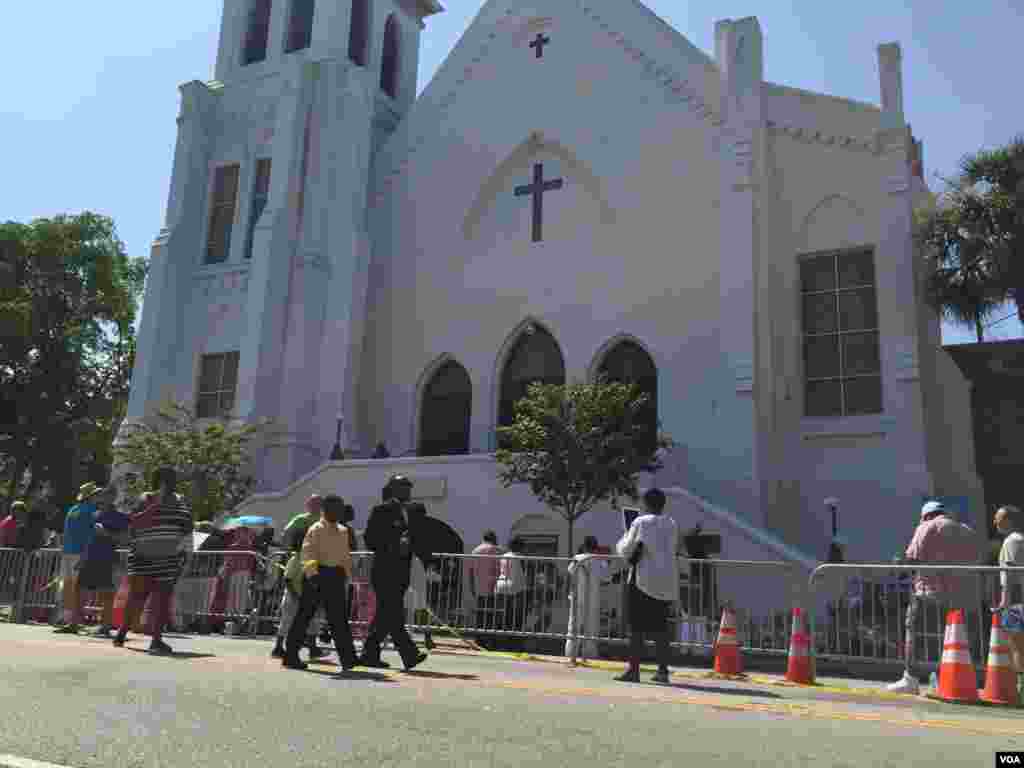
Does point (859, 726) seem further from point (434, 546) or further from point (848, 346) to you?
point (848, 346)

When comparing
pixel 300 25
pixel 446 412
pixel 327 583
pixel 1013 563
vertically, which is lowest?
pixel 327 583

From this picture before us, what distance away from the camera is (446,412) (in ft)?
79.0

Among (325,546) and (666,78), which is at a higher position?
(666,78)

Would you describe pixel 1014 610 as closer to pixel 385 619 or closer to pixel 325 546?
pixel 385 619

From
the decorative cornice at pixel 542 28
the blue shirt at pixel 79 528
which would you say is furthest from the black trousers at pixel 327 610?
the decorative cornice at pixel 542 28

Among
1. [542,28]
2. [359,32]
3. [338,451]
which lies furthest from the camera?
[359,32]

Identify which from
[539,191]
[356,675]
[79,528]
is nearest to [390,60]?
[539,191]

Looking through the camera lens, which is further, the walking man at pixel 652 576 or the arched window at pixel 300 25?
the arched window at pixel 300 25

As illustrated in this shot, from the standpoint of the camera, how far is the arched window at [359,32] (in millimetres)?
29281

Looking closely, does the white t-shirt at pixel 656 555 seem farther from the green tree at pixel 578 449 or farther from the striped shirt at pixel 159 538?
the green tree at pixel 578 449

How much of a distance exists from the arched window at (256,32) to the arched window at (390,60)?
3581 mm

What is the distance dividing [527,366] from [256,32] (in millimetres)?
14540

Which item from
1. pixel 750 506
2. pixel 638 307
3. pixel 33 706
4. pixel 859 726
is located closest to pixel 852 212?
pixel 638 307

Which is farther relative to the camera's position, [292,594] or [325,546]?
[292,594]
